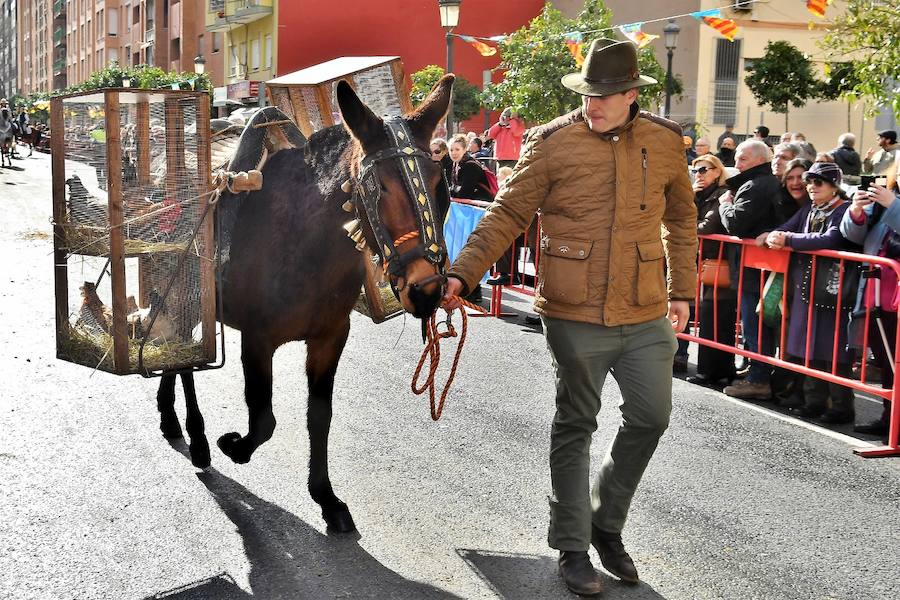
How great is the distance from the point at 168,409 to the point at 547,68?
2504 cm

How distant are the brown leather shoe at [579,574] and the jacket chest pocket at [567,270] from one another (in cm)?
102

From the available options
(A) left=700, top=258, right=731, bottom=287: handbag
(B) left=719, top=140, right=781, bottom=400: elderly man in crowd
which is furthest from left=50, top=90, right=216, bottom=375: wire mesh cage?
(A) left=700, top=258, right=731, bottom=287: handbag

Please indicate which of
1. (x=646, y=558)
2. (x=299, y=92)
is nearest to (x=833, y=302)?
(x=646, y=558)

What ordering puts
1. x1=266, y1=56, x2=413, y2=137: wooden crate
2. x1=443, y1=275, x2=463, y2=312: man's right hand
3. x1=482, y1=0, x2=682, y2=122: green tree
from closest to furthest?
x1=443, y1=275, x2=463, y2=312: man's right hand → x1=266, y1=56, x2=413, y2=137: wooden crate → x1=482, y1=0, x2=682, y2=122: green tree

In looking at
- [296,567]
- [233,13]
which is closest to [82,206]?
[296,567]

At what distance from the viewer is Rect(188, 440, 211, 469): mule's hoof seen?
5441mm

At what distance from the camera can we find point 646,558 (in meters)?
4.39

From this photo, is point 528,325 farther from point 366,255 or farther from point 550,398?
point 366,255

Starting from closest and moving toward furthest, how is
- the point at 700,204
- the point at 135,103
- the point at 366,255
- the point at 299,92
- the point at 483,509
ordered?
the point at 366,255
the point at 135,103
the point at 483,509
the point at 299,92
the point at 700,204

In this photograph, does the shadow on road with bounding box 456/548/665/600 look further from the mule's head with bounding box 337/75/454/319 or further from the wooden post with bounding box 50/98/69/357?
the wooden post with bounding box 50/98/69/357

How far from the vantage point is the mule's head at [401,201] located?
3.73m

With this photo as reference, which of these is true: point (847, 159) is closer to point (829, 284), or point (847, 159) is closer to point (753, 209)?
point (753, 209)

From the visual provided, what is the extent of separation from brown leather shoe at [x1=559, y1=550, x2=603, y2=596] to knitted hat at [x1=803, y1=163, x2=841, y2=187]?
443cm

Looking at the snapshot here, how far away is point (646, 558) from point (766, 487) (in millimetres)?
1433
